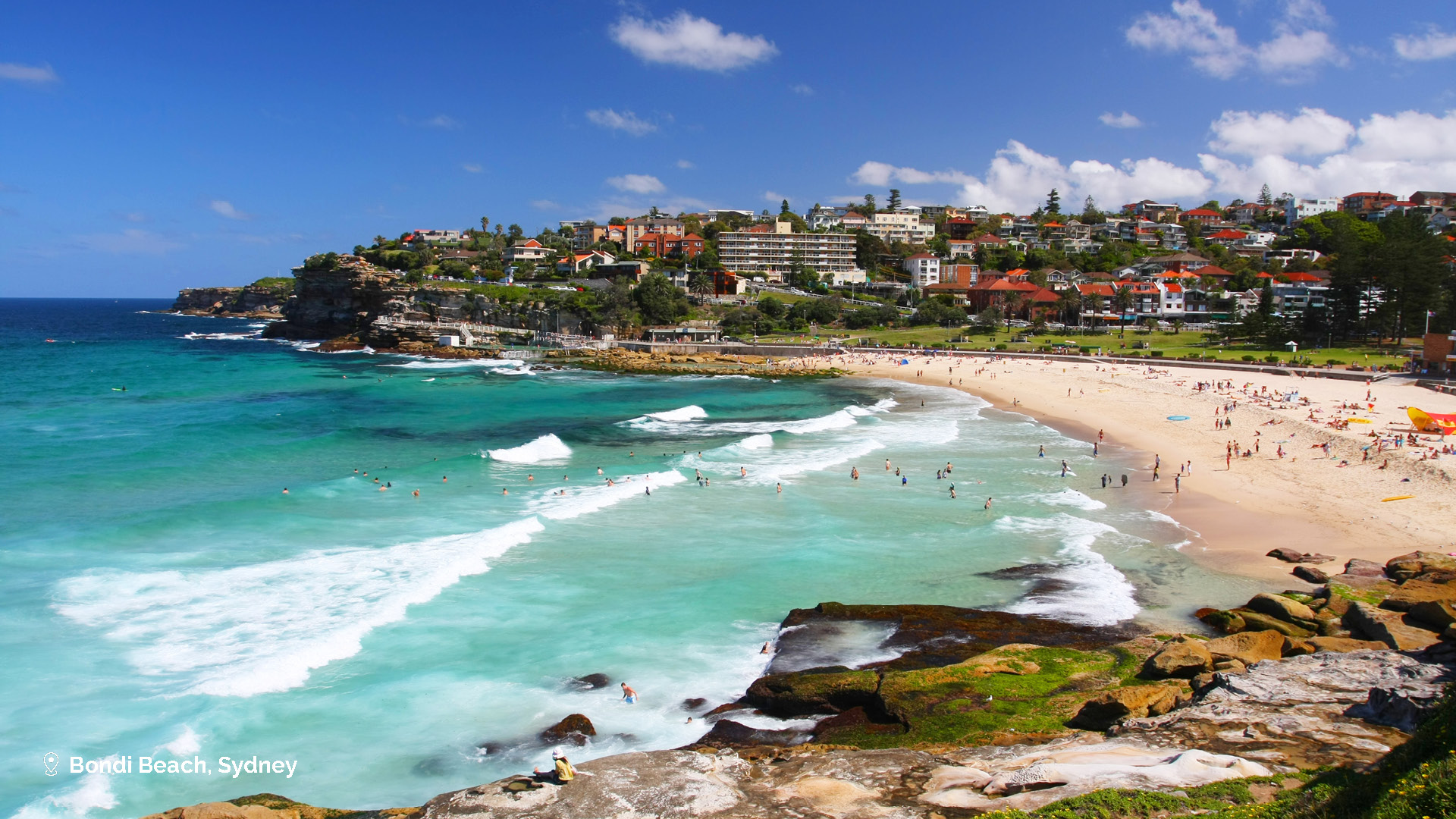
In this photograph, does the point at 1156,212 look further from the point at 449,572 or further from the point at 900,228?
the point at 449,572

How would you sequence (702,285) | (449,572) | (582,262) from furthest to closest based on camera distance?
(582,262), (702,285), (449,572)

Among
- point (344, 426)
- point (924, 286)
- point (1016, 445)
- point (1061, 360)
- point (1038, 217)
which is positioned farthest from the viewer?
point (1038, 217)

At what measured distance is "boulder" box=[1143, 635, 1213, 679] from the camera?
12961mm

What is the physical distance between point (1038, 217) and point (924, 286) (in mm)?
65098

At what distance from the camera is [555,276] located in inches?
4690

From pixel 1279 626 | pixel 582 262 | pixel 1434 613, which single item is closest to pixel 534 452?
pixel 1279 626

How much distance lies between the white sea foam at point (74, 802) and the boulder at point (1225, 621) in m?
19.0

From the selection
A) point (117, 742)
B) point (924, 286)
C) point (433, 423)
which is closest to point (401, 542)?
point (117, 742)

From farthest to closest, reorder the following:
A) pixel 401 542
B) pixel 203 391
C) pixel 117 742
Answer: pixel 203 391 < pixel 401 542 < pixel 117 742

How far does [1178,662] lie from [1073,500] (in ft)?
47.4

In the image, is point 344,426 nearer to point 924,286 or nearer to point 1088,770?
point 1088,770

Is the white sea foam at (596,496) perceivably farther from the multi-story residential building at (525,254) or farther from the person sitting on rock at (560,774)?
the multi-story residential building at (525,254)

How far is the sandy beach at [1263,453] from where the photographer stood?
22016 mm

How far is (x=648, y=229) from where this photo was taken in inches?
5827
